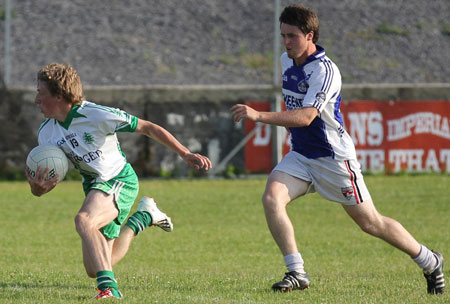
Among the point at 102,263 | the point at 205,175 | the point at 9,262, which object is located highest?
the point at 102,263

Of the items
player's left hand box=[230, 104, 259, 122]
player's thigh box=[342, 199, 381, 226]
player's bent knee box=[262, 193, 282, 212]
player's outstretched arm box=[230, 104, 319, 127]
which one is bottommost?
player's thigh box=[342, 199, 381, 226]

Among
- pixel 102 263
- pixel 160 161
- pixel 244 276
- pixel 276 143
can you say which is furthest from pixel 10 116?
pixel 102 263

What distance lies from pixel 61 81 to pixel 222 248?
4.72 m

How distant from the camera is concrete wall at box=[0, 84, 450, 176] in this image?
15.7 metres

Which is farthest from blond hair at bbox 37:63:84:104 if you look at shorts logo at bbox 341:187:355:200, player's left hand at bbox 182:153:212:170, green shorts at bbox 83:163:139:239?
shorts logo at bbox 341:187:355:200

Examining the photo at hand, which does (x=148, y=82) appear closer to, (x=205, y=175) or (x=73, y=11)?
(x=73, y=11)

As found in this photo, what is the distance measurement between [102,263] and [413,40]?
19.0 metres

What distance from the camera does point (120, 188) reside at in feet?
20.4

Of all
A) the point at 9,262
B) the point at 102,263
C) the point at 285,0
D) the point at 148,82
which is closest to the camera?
the point at 102,263

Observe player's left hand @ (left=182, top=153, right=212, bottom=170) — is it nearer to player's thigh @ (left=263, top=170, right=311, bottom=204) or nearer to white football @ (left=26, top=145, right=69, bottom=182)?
player's thigh @ (left=263, top=170, right=311, bottom=204)

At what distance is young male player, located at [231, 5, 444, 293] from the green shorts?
1.00 meters

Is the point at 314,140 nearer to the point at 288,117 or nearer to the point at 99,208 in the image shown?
the point at 288,117

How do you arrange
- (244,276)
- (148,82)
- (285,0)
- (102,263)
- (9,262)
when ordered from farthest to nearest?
(285,0) < (148,82) < (9,262) < (244,276) < (102,263)

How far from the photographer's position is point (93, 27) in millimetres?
22625
